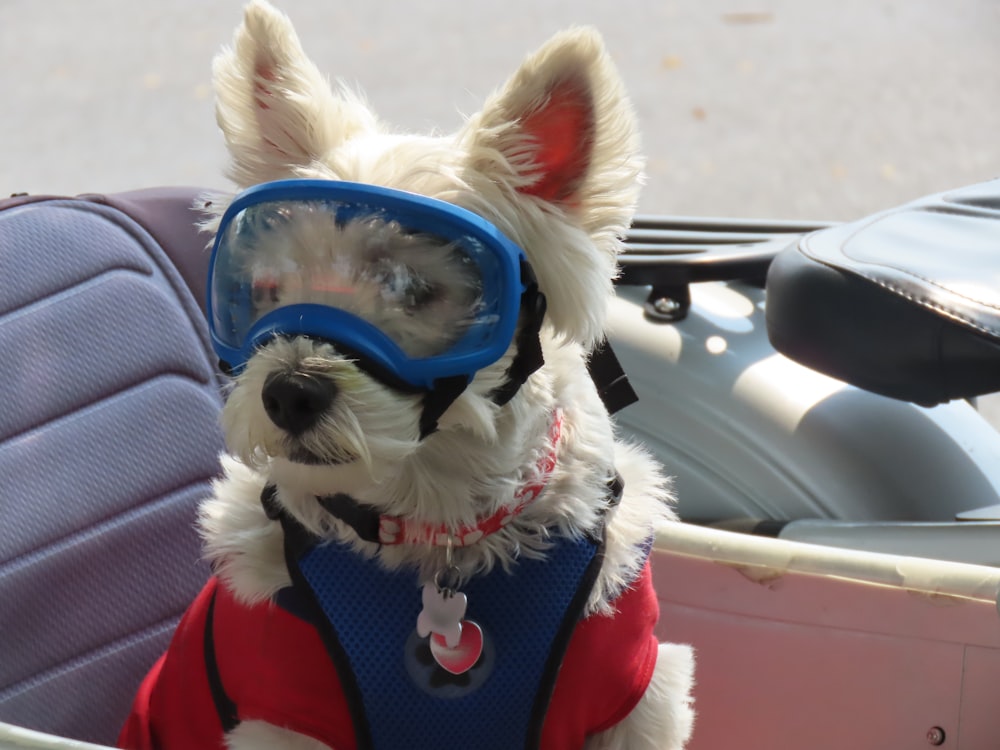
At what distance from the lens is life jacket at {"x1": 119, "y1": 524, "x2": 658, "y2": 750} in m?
1.27

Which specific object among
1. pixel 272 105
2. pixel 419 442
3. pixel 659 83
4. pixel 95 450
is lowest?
pixel 659 83

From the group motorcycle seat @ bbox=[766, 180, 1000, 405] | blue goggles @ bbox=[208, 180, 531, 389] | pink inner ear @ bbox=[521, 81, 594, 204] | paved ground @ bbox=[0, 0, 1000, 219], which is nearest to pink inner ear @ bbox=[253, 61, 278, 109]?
blue goggles @ bbox=[208, 180, 531, 389]

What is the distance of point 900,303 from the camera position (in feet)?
5.00

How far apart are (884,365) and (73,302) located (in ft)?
3.64

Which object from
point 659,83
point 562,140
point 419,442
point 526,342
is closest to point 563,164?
→ point 562,140

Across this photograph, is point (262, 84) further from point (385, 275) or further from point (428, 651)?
point (428, 651)

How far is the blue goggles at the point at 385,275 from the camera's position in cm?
109

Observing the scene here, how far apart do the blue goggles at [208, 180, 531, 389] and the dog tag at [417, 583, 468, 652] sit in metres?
0.27

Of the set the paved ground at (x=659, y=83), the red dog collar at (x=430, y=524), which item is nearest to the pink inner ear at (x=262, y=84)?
the red dog collar at (x=430, y=524)

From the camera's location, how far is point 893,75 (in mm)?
Answer: 5094

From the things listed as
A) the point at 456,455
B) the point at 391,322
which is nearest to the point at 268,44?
the point at 391,322

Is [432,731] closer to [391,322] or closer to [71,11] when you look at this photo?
[391,322]

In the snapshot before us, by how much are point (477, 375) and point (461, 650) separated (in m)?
0.31

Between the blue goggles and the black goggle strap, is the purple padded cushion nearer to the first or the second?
the blue goggles
